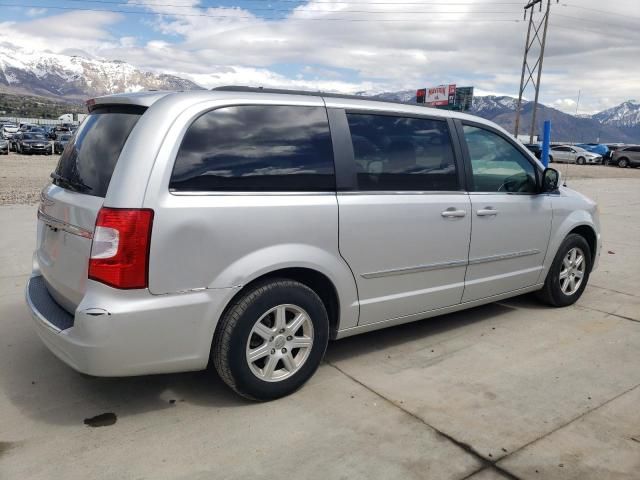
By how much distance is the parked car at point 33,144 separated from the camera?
1276 inches

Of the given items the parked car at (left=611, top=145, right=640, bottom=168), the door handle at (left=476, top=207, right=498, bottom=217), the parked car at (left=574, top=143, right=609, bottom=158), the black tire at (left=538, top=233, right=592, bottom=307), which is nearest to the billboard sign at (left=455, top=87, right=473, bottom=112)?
the parked car at (left=574, top=143, right=609, bottom=158)

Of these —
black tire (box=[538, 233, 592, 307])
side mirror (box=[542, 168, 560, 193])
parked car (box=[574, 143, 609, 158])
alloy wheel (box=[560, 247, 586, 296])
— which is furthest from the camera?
parked car (box=[574, 143, 609, 158])

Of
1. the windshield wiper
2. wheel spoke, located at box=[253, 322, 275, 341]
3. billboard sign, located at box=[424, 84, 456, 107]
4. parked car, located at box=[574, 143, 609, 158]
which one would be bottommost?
wheel spoke, located at box=[253, 322, 275, 341]

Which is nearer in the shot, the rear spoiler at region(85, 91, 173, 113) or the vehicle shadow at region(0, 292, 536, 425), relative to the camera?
the rear spoiler at region(85, 91, 173, 113)

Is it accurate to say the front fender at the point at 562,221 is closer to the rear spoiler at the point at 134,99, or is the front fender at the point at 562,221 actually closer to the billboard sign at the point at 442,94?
the rear spoiler at the point at 134,99

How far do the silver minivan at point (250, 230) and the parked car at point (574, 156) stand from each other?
40427mm

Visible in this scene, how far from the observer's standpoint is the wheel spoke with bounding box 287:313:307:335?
3266 millimetres

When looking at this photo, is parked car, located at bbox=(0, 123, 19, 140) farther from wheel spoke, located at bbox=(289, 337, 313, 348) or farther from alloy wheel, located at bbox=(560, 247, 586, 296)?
wheel spoke, located at bbox=(289, 337, 313, 348)

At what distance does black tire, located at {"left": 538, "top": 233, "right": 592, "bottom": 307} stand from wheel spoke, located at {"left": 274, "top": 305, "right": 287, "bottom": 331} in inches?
115

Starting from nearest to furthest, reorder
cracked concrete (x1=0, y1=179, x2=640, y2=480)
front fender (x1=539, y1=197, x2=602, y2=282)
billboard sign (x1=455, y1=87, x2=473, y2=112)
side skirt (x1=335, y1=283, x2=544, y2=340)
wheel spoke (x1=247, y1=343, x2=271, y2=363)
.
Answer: cracked concrete (x1=0, y1=179, x2=640, y2=480) → wheel spoke (x1=247, y1=343, x2=271, y2=363) → side skirt (x1=335, y1=283, x2=544, y2=340) → front fender (x1=539, y1=197, x2=602, y2=282) → billboard sign (x1=455, y1=87, x2=473, y2=112)

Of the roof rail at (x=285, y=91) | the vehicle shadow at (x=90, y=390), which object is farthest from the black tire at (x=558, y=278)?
the roof rail at (x=285, y=91)

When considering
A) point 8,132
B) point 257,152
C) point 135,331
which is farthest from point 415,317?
point 8,132

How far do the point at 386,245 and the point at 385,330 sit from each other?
3.92ft

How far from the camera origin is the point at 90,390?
3.43 metres
